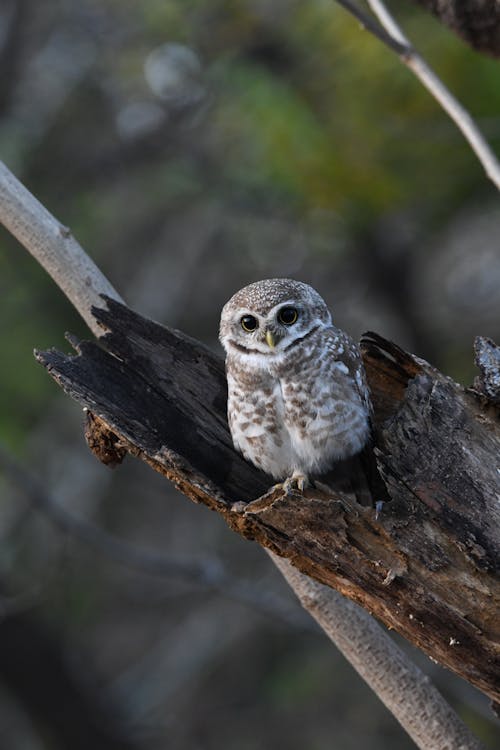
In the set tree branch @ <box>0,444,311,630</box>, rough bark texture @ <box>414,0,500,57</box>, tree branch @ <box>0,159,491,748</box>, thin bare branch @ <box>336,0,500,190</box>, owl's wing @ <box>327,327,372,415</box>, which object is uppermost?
rough bark texture @ <box>414,0,500,57</box>

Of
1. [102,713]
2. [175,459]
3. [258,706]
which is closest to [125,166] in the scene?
[102,713]

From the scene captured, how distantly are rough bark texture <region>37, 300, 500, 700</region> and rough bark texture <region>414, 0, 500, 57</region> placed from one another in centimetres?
142

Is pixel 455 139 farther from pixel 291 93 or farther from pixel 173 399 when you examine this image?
pixel 173 399

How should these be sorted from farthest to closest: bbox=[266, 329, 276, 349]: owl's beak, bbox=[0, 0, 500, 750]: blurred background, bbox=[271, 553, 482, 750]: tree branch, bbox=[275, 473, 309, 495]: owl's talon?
bbox=[0, 0, 500, 750]: blurred background → bbox=[266, 329, 276, 349]: owl's beak → bbox=[271, 553, 482, 750]: tree branch → bbox=[275, 473, 309, 495]: owl's talon

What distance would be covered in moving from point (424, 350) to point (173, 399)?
383 centimetres

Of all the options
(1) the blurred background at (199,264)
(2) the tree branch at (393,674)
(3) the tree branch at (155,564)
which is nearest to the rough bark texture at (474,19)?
(1) the blurred background at (199,264)

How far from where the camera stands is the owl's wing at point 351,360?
307 cm

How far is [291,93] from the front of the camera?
524 centimetres

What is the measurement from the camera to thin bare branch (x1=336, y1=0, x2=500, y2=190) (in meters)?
2.97

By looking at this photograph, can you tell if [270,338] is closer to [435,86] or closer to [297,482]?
[297,482]

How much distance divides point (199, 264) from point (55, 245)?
5.46 metres

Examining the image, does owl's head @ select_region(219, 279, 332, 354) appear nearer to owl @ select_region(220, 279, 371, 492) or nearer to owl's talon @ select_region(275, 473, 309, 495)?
owl @ select_region(220, 279, 371, 492)

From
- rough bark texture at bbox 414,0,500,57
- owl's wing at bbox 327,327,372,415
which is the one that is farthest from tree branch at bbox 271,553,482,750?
rough bark texture at bbox 414,0,500,57

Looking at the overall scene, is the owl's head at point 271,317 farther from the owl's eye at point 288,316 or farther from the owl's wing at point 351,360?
the owl's wing at point 351,360
